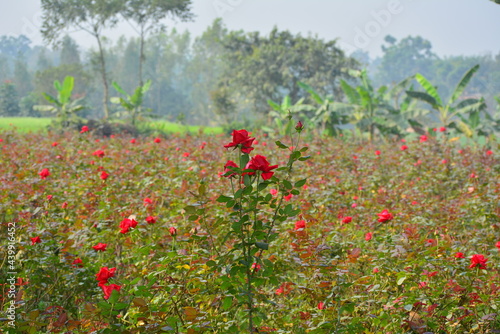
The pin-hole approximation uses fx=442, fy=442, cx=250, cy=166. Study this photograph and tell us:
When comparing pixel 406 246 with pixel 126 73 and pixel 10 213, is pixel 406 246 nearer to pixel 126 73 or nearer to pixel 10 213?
pixel 10 213

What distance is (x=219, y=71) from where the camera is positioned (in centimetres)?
6028

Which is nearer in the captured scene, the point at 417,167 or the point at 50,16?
the point at 417,167

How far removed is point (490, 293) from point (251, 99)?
91.9 ft

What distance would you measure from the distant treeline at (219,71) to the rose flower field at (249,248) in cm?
1572

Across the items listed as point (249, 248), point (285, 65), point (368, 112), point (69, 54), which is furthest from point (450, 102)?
point (69, 54)

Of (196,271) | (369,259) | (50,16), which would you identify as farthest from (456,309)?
(50,16)

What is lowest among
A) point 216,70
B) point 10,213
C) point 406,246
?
point 10,213

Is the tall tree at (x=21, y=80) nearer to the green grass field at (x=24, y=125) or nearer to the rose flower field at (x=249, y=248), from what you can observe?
the green grass field at (x=24, y=125)

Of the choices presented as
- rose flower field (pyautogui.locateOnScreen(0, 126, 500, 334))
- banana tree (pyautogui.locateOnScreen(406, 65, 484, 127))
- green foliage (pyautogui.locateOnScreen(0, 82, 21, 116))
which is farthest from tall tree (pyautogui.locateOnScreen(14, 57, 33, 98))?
rose flower field (pyautogui.locateOnScreen(0, 126, 500, 334))

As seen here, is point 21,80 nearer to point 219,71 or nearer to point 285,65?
point 219,71

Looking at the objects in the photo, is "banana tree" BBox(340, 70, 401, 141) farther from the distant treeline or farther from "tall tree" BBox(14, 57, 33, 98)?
"tall tree" BBox(14, 57, 33, 98)

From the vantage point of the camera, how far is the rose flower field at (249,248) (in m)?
1.92

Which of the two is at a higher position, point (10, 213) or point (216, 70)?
point (216, 70)

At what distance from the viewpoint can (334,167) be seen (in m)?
7.09
